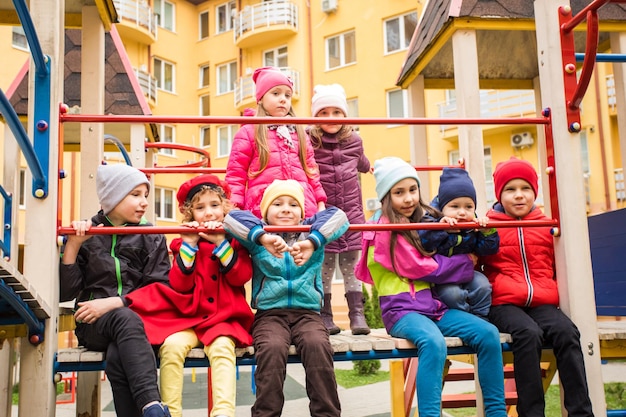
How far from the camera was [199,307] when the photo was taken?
315cm

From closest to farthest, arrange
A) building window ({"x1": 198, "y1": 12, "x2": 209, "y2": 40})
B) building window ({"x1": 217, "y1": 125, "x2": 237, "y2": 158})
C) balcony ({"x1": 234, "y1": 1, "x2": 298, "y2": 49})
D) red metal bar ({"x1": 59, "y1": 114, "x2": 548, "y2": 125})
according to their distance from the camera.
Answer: red metal bar ({"x1": 59, "y1": 114, "x2": 548, "y2": 125}), balcony ({"x1": 234, "y1": 1, "x2": 298, "y2": 49}), building window ({"x1": 217, "y1": 125, "x2": 237, "y2": 158}), building window ({"x1": 198, "y1": 12, "x2": 209, "y2": 40})

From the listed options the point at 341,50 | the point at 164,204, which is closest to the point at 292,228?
the point at 341,50

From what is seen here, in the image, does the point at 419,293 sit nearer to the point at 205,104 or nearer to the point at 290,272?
the point at 290,272

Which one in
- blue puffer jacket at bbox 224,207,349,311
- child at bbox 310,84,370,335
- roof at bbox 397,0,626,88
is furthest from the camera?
roof at bbox 397,0,626,88

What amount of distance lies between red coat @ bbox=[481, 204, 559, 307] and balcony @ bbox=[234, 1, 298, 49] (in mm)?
19125

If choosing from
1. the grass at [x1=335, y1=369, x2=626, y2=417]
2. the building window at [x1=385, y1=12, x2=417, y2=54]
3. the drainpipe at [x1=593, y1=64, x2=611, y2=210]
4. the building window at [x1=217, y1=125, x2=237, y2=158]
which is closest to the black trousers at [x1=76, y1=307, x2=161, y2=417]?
the grass at [x1=335, y1=369, x2=626, y2=417]

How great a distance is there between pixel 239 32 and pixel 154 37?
292 cm

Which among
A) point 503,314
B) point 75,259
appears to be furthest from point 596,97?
point 75,259

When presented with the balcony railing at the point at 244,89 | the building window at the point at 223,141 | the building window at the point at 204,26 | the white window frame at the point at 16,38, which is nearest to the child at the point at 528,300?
the white window frame at the point at 16,38

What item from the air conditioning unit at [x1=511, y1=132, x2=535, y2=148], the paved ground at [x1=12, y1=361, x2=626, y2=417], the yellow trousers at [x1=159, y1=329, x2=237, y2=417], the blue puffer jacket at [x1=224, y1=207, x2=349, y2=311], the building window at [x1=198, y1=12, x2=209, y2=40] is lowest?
the paved ground at [x1=12, y1=361, x2=626, y2=417]

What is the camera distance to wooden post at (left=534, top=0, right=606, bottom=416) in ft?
10.6

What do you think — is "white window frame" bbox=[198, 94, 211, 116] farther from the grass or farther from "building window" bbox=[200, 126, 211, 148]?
the grass

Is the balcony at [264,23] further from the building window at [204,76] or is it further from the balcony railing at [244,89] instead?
the building window at [204,76]

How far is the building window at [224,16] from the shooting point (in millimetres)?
23953
